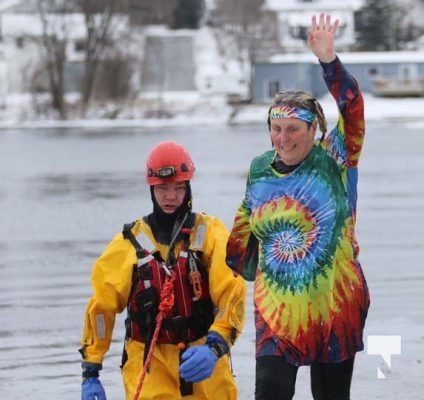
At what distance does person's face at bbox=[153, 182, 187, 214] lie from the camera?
4.85 metres

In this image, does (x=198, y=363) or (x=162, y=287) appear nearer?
(x=198, y=363)

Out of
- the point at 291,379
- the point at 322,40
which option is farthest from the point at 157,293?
the point at 322,40

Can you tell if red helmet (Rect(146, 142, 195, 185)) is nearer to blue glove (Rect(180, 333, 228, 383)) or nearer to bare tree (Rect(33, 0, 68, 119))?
blue glove (Rect(180, 333, 228, 383))

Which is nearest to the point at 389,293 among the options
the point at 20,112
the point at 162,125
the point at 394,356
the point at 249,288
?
the point at 249,288

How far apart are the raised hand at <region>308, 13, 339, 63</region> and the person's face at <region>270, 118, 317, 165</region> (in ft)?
0.86

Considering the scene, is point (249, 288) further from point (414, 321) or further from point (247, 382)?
point (247, 382)

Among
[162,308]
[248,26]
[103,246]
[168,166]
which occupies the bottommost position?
[248,26]

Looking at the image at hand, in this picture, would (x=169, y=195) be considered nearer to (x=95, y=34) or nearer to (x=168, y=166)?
(x=168, y=166)

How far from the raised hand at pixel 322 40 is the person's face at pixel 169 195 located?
0.76 metres

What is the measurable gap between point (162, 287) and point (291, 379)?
0.63 m

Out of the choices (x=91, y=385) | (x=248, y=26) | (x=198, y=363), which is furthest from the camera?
(x=248, y=26)

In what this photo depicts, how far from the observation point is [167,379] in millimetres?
4891

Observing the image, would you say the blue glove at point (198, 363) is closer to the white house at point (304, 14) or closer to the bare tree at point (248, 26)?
the bare tree at point (248, 26)

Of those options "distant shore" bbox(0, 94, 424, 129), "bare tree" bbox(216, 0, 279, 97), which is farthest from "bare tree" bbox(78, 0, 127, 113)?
"bare tree" bbox(216, 0, 279, 97)
